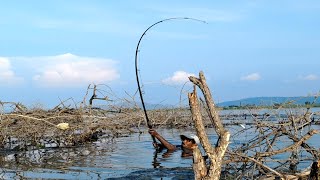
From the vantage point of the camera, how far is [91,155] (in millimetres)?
13719

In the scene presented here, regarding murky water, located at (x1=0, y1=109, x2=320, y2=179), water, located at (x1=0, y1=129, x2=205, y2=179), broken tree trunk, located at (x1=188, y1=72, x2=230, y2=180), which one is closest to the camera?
broken tree trunk, located at (x1=188, y1=72, x2=230, y2=180)

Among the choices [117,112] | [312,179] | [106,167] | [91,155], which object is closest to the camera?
[312,179]

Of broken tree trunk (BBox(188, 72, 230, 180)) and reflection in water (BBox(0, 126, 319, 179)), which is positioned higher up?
broken tree trunk (BBox(188, 72, 230, 180))

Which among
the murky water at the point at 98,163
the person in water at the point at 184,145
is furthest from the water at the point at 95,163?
the person in water at the point at 184,145

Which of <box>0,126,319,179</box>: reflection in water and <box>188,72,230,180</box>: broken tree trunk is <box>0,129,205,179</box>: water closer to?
<box>0,126,319,179</box>: reflection in water

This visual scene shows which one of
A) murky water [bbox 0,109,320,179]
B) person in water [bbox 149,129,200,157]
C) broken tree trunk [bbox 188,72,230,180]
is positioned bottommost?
murky water [bbox 0,109,320,179]

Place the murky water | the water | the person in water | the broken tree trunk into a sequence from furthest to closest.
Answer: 1. the person in water
2. the water
3. the murky water
4. the broken tree trunk

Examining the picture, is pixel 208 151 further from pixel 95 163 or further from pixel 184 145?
pixel 184 145

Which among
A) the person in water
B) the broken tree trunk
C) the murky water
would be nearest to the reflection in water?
the murky water

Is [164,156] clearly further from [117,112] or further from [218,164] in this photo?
[218,164]

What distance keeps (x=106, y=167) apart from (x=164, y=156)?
230 cm

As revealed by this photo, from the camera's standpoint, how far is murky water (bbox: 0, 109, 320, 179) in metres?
10.1

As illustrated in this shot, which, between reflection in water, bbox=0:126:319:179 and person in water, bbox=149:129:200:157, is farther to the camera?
person in water, bbox=149:129:200:157

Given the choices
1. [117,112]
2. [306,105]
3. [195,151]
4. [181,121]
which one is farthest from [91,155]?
[181,121]
